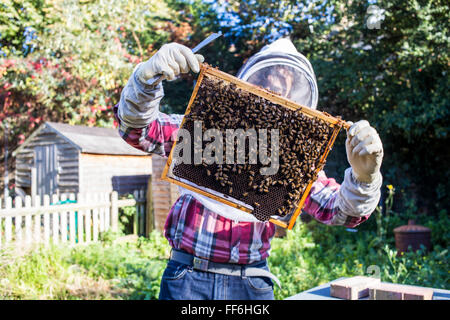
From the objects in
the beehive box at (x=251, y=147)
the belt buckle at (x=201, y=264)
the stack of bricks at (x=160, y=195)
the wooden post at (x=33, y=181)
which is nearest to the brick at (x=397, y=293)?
the beehive box at (x=251, y=147)

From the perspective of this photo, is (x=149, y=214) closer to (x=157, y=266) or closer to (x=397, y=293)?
(x=157, y=266)

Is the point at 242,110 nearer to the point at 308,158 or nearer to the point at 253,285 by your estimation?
the point at 308,158

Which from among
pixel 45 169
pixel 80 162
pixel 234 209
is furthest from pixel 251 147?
pixel 45 169

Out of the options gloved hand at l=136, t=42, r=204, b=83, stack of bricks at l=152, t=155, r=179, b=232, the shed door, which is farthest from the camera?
the shed door

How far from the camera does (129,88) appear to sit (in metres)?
1.88

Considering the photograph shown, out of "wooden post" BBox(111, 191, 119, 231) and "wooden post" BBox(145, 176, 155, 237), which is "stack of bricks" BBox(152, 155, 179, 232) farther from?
"wooden post" BBox(111, 191, 119, 231)

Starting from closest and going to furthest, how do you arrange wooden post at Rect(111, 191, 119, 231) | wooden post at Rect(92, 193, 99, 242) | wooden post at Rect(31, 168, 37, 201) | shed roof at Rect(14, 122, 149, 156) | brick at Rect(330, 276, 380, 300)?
brick at Rect(330, 276, 380, 300) → wooden post at Rect(92, 193, 99, 242) → wooden post at Rect(111, 191, 119, 231) → shed roof at Rect(14, 122, 149, 156) → wooden post at Rect(31, 168, 37, 201)

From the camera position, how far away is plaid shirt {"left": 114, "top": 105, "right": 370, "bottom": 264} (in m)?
2.11

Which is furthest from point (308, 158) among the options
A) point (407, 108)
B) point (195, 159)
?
point (407, 108)

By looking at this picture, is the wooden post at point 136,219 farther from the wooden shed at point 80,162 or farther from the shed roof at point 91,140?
the shed roof at point 91,140

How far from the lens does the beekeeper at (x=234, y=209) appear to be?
1.90 meters

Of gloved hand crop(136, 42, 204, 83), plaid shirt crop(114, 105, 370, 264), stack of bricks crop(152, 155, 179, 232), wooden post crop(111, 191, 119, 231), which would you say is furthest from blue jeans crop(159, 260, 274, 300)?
wooden post crop(111, 191, 119, 231)

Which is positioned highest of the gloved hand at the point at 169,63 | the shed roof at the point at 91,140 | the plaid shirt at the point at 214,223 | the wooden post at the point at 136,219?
the shed roof at the point at 91,140

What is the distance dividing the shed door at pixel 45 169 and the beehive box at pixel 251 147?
9.06 meters
